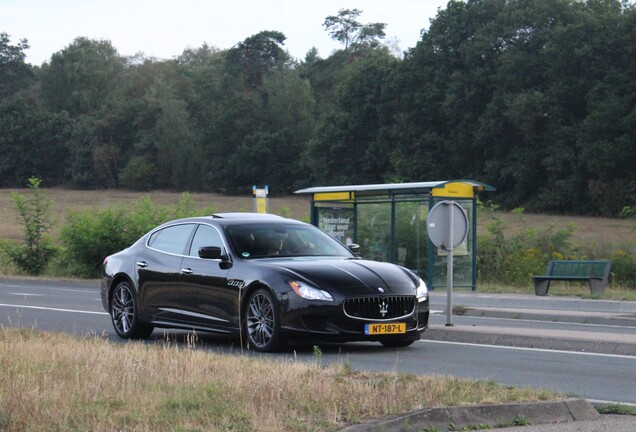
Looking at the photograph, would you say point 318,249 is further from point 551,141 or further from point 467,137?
point 467,137

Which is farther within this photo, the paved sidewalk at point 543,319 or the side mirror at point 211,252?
the paved sidewalk at point 543,319

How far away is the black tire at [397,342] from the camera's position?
13.5 meters

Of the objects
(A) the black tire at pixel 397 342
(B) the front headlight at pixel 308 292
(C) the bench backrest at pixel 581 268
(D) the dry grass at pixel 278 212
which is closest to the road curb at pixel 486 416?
(B) the front headlight at pixel 308 292

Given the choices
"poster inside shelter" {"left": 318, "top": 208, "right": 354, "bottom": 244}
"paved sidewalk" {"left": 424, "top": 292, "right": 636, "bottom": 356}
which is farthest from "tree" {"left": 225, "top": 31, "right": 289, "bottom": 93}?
"paved sidewalk" {"left": 424, "top": 292, "right": 636, "bottom": 356}

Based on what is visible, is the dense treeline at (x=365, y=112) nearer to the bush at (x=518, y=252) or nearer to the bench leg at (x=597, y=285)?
the bush at (x=518, y=252)

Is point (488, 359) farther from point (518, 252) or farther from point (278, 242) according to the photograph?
point (518, 252)

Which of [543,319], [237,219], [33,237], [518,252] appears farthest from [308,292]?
[33,237]

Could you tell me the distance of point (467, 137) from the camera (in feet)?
260

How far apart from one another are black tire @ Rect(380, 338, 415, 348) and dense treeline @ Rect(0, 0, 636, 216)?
2217 inches

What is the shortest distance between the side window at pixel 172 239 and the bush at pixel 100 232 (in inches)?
748

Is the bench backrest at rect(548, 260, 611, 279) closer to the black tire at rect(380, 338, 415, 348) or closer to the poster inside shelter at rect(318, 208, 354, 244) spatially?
the poster inside shelter at rect(318, 208, 354, 244)

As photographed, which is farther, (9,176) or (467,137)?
(9,176)

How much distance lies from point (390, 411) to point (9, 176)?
109m

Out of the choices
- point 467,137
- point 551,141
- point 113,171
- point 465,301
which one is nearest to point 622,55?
point 551,141
